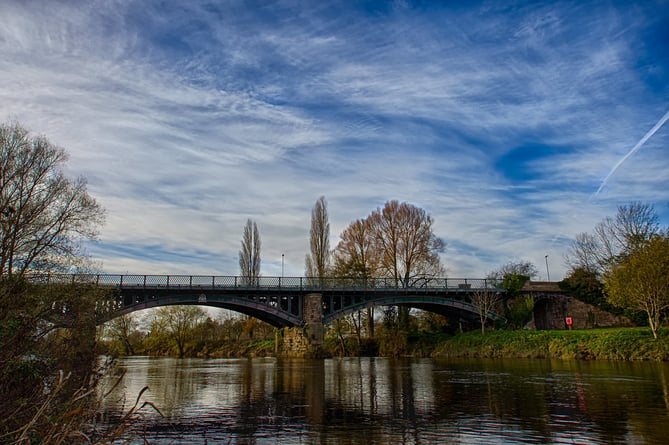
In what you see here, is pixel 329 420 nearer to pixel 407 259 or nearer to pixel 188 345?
pixel 407 259

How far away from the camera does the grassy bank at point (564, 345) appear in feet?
101

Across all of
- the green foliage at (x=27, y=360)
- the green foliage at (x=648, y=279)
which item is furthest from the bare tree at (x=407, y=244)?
the green foliage at (x=27, y=360)

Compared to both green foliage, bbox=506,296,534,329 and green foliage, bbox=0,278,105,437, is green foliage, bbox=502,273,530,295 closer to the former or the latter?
green foliage, bbox=506,296,534,329

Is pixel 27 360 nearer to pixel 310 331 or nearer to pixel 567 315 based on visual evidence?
pixel 310 331

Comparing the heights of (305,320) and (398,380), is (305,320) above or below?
above

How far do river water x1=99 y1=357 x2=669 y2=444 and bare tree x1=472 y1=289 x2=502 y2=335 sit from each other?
30.6m

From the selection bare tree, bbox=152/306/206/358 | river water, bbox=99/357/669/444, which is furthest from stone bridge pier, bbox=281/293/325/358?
river water, bbox=99/357/669/444

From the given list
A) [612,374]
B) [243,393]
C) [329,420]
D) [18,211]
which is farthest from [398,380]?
[18,211]

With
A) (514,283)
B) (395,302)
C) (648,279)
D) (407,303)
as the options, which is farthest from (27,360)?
(514,283)

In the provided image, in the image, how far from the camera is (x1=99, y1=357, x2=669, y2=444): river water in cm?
983

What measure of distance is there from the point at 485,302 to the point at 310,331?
18.8 meters

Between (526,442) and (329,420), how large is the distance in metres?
4.85

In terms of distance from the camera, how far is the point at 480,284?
55.1 metres

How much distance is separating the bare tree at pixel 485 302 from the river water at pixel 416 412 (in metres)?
30.6
